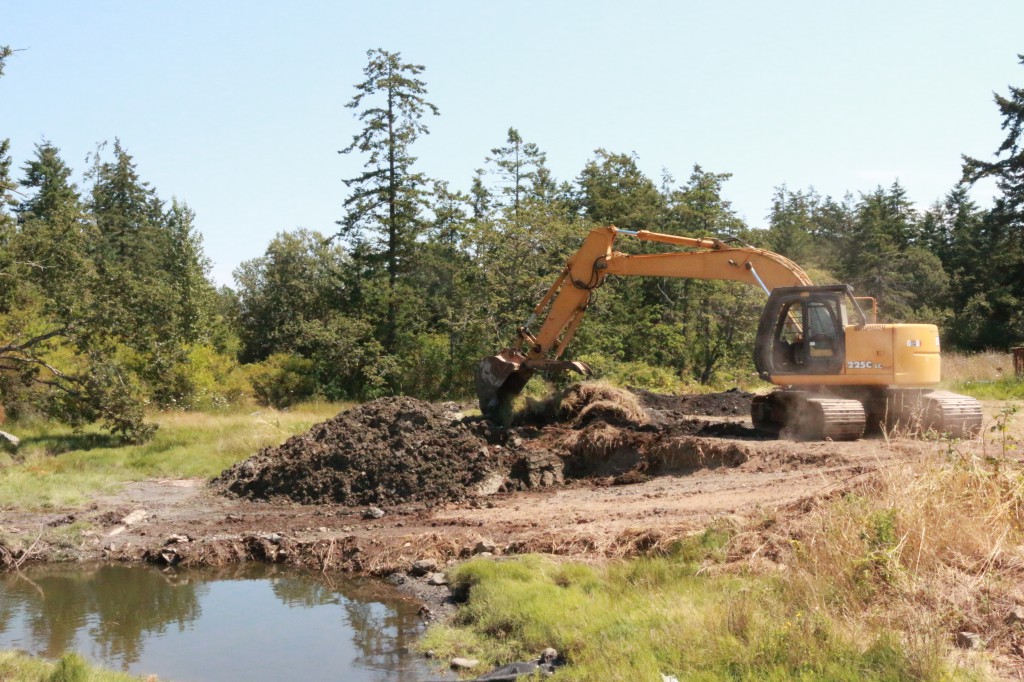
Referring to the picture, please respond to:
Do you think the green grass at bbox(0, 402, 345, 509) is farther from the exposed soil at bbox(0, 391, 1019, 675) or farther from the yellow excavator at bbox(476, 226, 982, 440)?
the yellow excavator at bbox(476, 226, 982, 440)

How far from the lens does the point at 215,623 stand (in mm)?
9898

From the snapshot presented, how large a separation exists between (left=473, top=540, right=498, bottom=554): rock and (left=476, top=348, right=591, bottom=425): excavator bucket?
290 inches

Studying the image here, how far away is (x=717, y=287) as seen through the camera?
37406mm

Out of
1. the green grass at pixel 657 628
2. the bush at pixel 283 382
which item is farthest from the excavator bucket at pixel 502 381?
the bush at pixel 283 382

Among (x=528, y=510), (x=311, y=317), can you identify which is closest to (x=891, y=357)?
(x=528, y=510)

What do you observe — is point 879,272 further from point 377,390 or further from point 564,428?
point 564,428

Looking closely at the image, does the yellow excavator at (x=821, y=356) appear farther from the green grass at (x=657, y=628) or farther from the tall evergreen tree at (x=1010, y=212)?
the tall evergreen tree at (x=1010, y=212)

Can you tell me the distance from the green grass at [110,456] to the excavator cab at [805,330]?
32.7 ft

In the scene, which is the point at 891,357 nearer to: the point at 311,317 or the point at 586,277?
the point at 586,277

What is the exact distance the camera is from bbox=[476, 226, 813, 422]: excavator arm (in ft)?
56.1

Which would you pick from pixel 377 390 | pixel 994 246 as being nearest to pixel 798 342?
pixel 377 390

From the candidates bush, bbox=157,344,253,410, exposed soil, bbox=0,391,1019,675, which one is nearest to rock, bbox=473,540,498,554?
exposed soil, bbox=0,391,1019,675

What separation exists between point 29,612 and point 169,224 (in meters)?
38.3

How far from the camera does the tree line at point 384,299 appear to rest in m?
21.9
